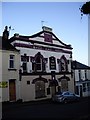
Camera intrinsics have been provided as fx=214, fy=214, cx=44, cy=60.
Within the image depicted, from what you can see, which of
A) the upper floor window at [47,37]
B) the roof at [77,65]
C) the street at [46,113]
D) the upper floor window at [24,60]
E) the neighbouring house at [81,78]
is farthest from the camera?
the roof at [77,65]

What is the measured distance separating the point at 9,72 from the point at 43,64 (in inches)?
234

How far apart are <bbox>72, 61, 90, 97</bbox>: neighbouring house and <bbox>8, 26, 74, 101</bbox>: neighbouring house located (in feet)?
7.94

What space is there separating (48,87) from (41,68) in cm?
306

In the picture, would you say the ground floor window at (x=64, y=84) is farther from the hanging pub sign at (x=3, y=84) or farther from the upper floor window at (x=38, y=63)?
the hanging pub sign at (x=3, y=84)

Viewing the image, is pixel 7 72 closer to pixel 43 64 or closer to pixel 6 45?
pixel 6 45

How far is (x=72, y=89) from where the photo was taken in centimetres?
3522

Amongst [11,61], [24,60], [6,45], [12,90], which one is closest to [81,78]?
[24,60]

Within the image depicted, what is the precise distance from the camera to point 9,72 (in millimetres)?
26094

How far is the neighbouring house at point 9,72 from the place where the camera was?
2541 cm

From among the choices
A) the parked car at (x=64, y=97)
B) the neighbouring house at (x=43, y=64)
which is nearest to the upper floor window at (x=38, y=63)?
the neighbouring house at (x=43, y=64)

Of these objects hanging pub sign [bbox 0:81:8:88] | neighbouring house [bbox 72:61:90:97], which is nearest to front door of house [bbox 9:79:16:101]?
hanging pub sign [bbox 0:81:8:88]

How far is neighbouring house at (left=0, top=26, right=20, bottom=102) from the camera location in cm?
2541

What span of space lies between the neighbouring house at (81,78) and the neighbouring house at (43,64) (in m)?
2.42

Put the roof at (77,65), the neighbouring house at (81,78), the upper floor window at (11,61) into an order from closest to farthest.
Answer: the upper floor window at (11,61), the neighbouring house at (81,78), the roof at (77,65)
